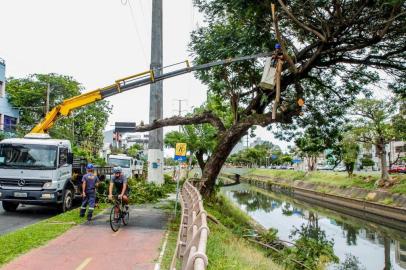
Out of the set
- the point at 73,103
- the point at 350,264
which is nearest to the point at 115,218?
the point at 73,103

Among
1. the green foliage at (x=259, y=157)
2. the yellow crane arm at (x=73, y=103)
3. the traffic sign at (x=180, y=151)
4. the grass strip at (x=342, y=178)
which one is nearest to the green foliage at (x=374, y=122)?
the grass strip at (x=342, y=178)

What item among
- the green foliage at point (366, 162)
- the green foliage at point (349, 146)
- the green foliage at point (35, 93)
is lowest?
the green foliage at point (366, 162)

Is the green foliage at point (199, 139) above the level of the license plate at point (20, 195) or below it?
above

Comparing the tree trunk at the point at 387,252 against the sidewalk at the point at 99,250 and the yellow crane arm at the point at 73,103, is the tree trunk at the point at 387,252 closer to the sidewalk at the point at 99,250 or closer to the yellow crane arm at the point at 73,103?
the sidewalk at the point at 99,250

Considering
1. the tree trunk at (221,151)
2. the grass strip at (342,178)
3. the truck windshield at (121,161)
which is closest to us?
the tree trunk at (221,151)

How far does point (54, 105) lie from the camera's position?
154 feet

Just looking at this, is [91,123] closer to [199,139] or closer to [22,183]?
[199,139]

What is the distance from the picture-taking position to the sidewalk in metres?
8.28

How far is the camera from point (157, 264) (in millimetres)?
8523

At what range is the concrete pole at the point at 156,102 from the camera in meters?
24.6

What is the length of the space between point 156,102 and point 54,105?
1037 inches

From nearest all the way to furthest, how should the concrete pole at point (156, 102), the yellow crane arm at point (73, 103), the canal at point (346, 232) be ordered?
the yellow crane arm at point (73, 103) → the canal at point (346, 232) → the concrete pole at point (156, 102)

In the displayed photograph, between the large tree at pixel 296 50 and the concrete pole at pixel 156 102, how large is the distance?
5.89 metres

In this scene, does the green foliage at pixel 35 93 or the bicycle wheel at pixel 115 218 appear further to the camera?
the green foliage at pixel 35 93
